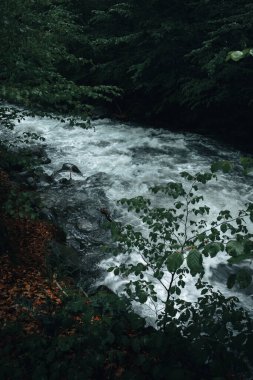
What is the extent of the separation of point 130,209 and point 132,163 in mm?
7003

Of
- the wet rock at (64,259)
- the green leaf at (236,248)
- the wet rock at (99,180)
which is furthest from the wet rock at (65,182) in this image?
the green leaf at (236,248)

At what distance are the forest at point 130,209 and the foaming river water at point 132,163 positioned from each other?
11cm

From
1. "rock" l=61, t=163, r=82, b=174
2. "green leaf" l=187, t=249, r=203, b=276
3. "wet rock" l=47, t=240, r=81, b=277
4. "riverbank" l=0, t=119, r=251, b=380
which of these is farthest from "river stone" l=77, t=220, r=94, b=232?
"green leaf" l=187, t=249, r=203, b=276

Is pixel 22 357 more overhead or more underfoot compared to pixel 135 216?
more overhead

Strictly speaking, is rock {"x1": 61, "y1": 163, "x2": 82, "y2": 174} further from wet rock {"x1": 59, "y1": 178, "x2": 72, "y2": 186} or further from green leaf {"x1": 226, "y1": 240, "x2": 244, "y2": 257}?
green leaf {"x1": 226, "y1": 240, "x2": 244, "y2": 257}

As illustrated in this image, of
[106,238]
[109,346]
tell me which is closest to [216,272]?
[106,238]

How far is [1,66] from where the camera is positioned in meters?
5.25

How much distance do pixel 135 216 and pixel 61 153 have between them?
472 centimetres

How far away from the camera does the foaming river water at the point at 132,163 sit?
8.32 meters

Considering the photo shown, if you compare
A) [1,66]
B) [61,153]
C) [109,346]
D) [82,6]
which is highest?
[82,6]

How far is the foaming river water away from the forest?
109 mm

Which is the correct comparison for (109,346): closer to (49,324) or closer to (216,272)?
(49,324)

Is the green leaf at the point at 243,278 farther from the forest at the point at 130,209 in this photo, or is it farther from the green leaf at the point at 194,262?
the green leaf at the point at 194,262

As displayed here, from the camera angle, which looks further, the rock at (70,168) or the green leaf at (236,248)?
the rock at (70,168)
